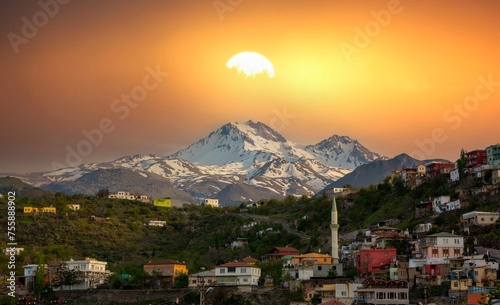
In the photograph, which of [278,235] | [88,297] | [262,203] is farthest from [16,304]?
[262,203]

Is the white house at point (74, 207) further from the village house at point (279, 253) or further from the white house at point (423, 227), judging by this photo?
the white house at point (423, 227)

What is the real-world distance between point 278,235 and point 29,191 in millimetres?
96246

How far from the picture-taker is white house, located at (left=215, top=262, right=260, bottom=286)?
81.1 metres

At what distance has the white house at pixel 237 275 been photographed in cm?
8106

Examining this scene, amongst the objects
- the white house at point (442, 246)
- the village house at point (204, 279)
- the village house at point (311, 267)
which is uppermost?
the white house at point (442, 246)

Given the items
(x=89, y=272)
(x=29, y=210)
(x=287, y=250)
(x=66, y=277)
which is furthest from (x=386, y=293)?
(x=29, y=210)

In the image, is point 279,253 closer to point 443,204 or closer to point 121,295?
point 443,204

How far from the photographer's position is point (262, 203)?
487 ft

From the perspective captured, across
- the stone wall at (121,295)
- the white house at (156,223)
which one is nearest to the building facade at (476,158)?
the stone wall at (121,295)

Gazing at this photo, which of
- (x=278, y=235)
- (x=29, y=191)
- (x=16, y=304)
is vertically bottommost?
(x=16, y=304)

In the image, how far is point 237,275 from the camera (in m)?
81.6

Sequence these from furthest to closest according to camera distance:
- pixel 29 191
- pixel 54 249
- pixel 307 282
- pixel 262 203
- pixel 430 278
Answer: pixel 29 191, pixel 262 203, pixel 54 249, pixel 307 282, pixel 430 278

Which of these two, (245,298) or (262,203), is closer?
(245,298)

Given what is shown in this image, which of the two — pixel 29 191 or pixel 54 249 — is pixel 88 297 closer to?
pixel 54 249
